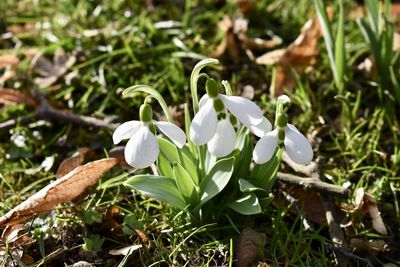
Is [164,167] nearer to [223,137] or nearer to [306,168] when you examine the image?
[223,137]

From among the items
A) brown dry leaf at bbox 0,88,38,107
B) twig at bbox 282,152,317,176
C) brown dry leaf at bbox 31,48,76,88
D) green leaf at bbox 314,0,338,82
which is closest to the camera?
twig at bbox 282,152,317,176

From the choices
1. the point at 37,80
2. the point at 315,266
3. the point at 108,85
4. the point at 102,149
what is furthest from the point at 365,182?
the point at 37,80

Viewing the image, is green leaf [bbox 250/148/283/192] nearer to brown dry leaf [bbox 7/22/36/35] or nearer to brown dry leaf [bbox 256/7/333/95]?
brown dry leaf [bbox 256/7/333/95]

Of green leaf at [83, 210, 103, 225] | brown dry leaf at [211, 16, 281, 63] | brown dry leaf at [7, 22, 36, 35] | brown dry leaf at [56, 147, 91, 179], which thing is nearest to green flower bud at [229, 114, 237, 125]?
green leaf at [83, 210, 103, 225]

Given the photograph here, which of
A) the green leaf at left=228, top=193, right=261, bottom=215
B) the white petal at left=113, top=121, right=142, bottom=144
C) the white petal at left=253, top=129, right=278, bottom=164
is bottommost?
the green leaf at left=228, top=193, right=261, bottom=215

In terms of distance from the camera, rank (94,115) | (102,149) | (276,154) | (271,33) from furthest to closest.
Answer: (271,33) → (94,115) → (102,149) → (276,154)

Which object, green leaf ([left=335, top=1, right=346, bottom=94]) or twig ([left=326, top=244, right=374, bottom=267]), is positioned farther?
green leaf ([left=335, top=1, right=346, bottom=94])

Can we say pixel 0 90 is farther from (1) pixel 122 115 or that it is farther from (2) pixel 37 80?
(1) pixel 122 115
